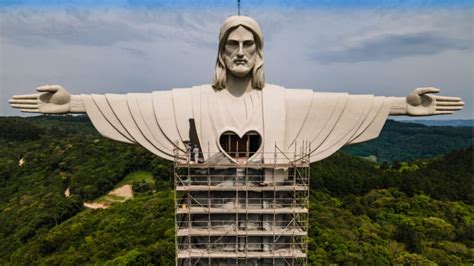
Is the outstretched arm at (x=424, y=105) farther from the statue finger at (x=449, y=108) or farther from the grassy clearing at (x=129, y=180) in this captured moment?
the grassy clearing at (x=129, y=180)

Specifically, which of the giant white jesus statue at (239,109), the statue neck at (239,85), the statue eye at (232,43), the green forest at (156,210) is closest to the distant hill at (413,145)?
the green forest at (156,210)

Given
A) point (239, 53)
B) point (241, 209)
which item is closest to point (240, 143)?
point (241, 209)

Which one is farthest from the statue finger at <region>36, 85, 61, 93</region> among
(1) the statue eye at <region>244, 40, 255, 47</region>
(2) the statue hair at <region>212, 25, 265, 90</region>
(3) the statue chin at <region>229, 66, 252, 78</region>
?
(1) the statue eye at <region>244, 40, 255, 47</region>

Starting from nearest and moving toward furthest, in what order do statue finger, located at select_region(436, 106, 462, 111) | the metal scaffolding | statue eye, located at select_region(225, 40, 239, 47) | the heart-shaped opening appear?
the metal scaffolding → statue eye, located at select_region(225, 40, 239, 47) → the heart-shaped opening → statue finger, located at select_region(436, 106, 462, 111)

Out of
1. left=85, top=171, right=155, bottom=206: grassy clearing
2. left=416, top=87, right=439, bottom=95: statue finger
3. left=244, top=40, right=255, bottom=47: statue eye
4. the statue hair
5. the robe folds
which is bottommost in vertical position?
left=85, top=171, right=155, bottom=206: grassy clearing

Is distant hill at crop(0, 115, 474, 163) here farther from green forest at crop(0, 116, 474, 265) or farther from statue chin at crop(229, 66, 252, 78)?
statue chin at crop(229, 66, 252, 78)

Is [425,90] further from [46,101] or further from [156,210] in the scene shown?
[156,210]
